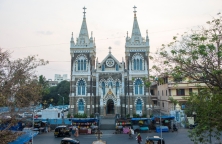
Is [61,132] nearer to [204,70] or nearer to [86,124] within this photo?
[86,124]

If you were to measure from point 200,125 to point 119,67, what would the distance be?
3074 centimetres

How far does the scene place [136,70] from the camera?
41188mm

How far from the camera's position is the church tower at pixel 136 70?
4024cm

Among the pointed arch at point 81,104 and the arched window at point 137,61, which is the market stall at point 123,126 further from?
the arched window at point 137,61

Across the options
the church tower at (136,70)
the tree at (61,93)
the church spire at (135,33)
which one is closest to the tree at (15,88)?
the church tower at (136,70)

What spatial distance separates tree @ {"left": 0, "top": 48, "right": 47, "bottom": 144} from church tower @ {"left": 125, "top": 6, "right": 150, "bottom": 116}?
2947 cm

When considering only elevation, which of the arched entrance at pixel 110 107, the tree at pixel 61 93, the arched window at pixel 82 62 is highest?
the arched window at pixel 82 62

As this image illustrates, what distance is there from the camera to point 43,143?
21391mm

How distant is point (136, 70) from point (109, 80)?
4.97 m

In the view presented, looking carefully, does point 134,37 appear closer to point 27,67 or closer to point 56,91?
point 27,67

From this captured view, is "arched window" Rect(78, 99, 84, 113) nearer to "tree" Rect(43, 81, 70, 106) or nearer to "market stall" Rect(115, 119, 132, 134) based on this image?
"market stall" Rect(115, 119, 132, 134)

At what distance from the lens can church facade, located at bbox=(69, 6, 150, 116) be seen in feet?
132

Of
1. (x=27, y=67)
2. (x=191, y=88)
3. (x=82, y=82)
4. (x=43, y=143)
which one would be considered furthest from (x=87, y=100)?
(x=27, y=67)

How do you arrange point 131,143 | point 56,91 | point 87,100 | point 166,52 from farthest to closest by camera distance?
point 56,91, point 87,100, point 131,143, point 166,52
